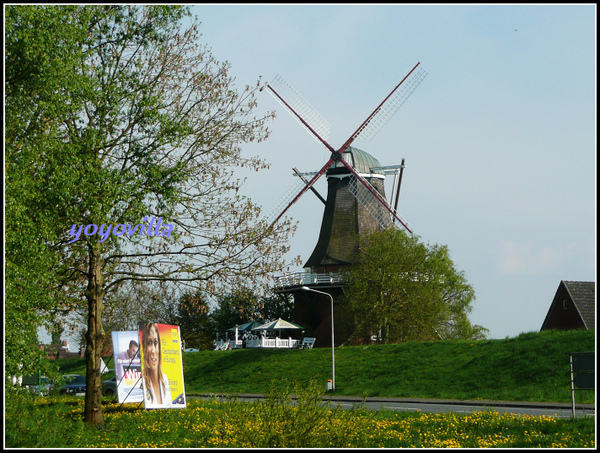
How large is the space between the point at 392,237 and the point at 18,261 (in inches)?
1327

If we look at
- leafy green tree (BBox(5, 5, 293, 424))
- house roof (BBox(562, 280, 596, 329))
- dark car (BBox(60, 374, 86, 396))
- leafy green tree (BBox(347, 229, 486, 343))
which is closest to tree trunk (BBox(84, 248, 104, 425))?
leafy green tree (BBox(5, 5, 293, 424))

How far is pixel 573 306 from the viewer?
130 ft

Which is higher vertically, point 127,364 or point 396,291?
point 396,291

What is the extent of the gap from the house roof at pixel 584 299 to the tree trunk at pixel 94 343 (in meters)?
31.2

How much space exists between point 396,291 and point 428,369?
965 centimetres

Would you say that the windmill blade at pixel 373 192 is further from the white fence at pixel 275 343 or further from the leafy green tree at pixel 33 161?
the leafy green tree at pixel 33 161

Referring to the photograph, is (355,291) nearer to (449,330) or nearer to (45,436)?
(449,330)

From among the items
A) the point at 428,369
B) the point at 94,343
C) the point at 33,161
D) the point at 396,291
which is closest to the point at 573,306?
the point at 396,291

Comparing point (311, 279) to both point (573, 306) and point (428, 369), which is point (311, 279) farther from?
point (573, 306)

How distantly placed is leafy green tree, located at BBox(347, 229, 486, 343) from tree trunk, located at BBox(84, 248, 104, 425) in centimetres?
2831

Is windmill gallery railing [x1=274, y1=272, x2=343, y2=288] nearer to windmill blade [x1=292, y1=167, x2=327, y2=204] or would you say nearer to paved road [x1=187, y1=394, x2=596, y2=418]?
windmill blade [x1=292, y1=167, x2=327, y2=204]

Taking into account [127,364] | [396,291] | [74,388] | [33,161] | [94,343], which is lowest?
[74,388]

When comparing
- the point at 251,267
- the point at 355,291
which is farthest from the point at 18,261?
the point at 355,291

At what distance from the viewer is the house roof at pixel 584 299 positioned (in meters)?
38.8
